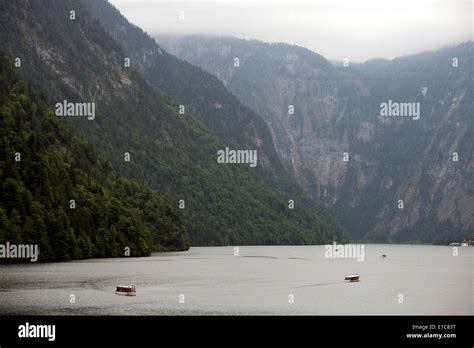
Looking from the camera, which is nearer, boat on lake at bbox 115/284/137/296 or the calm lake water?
the calm lake water

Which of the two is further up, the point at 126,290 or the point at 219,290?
the point at 126,290

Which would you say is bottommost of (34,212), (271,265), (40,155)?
(271,265)

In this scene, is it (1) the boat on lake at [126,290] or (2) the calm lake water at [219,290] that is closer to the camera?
(2) the calm lake water at [219,290]

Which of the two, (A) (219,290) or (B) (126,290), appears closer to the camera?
(B) (126,290)
